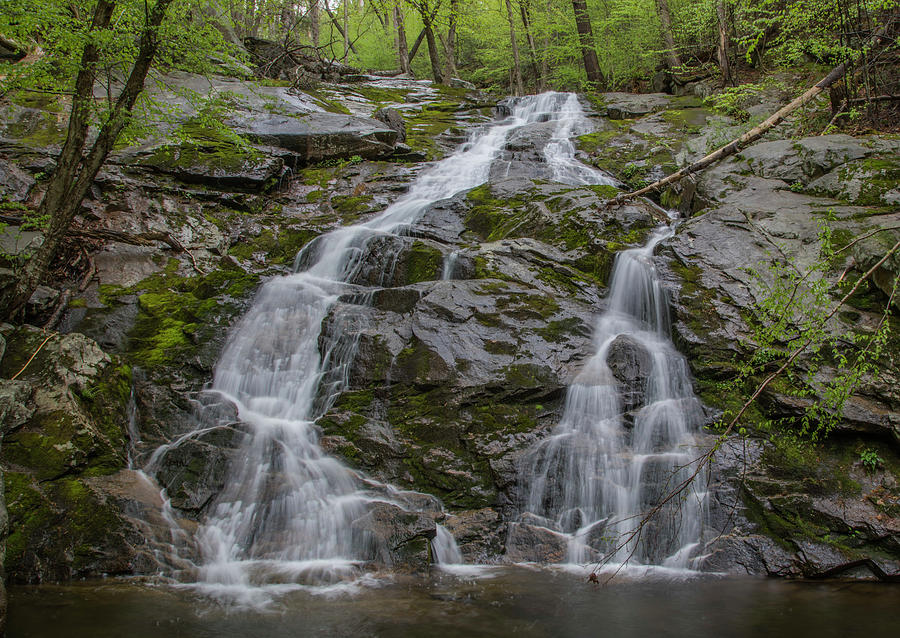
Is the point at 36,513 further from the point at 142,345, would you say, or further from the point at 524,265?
the point at 524,265

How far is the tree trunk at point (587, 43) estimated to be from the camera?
760 inches

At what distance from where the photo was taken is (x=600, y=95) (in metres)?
17.7

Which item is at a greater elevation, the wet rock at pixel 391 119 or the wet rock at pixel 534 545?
the wet rock at pixel 391 119

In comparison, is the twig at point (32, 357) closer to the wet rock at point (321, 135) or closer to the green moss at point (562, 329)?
the green moss at point (562, 329)

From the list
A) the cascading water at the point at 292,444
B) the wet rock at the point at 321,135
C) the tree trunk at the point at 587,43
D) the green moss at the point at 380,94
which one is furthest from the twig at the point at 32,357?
the tree trunk at the point at 587,43

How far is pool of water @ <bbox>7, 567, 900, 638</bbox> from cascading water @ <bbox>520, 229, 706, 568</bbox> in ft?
1.60

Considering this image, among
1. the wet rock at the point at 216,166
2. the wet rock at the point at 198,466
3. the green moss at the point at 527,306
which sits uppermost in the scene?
the wet rock at the point at 216,166

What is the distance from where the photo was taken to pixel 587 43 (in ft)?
65.6

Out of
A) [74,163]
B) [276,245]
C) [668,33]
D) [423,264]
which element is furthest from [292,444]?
[668,33]

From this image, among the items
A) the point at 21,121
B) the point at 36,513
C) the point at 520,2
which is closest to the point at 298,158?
the point at 21,121

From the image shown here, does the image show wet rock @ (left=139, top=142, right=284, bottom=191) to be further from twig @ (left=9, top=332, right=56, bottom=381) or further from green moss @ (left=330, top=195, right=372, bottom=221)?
twig @ (left=9, top=332, right=56, bottom=381)

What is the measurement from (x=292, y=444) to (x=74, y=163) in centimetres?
448

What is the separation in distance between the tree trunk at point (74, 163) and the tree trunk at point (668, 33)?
50.2 ft

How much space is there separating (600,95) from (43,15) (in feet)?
53.6
